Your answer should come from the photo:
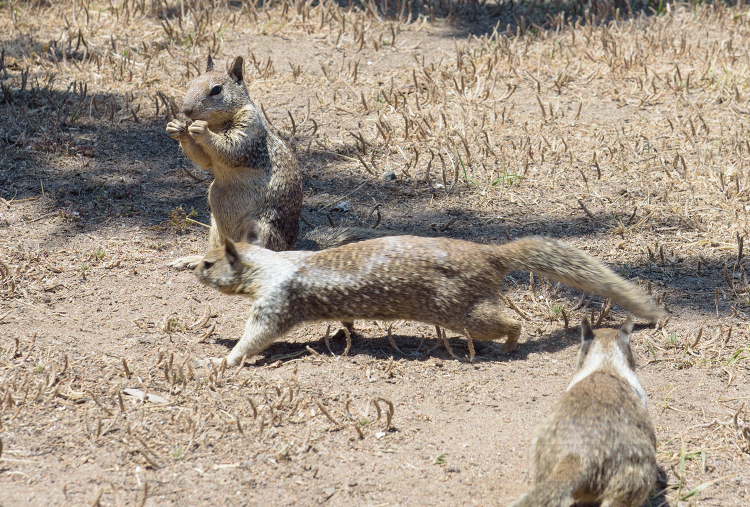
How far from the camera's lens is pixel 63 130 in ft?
24.2

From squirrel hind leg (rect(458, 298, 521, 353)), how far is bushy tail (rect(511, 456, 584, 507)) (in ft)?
5.40

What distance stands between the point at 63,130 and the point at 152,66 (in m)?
1.62

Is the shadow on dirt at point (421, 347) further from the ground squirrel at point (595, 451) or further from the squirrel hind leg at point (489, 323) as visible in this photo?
the ground squirrel at point (595, 451)

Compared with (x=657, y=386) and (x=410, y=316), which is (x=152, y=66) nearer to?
(x=410, y=316)

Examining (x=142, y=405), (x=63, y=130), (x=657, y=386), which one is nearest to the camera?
(x=142, y=405)

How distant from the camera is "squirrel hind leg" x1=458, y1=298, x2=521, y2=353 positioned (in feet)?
15.1

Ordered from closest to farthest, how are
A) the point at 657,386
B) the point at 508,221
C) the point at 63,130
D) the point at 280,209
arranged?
the point at 657,386
the point at 280,209
the point at 508,221
the point at 63,130

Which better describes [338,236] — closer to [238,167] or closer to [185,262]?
[238,167]

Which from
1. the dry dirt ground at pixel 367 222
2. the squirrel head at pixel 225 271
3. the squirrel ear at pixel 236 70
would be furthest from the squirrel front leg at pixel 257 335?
the squirrel ear at pixel 236 70

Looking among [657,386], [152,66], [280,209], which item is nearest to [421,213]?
[280,209]

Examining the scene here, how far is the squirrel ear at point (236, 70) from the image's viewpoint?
6004 millimetres

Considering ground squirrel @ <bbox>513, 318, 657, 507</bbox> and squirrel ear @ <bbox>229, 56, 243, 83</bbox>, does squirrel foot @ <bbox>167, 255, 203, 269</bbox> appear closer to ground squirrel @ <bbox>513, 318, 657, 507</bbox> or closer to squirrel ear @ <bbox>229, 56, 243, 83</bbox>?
squirrel ear @ <bbox>229, 56, 243, 83</bbox>

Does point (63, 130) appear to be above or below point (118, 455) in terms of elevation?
above

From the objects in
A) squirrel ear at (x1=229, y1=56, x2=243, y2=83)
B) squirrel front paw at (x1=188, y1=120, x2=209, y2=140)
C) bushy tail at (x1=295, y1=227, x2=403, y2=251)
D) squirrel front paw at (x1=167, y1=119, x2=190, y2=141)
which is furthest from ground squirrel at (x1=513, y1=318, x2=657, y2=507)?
squirrel ear at (x1=229, y1=56, x2=243, y2=83)
